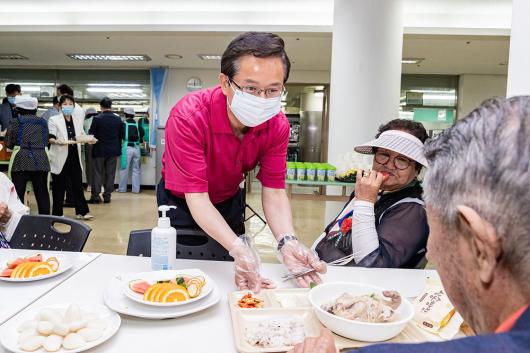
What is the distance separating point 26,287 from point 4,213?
74cm

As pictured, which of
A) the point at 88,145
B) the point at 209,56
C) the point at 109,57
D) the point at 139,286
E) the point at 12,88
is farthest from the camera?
the point at 88,145

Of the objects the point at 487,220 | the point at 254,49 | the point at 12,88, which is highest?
the point at 12,88

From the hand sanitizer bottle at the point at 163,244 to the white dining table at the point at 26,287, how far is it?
29cm

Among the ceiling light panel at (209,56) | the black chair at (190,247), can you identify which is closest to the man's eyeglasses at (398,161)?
the black chair at (190,247)

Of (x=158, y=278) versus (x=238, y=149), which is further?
(x=238, y=149)

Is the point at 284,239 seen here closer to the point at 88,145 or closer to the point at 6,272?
the point at 6,272

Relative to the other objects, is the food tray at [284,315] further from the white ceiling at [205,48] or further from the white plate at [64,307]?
the white ceiling at [205,48]

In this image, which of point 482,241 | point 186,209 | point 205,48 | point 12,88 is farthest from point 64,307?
point 205,48

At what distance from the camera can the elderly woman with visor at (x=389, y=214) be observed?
146 cm

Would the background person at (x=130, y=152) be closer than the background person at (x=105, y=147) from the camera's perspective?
No

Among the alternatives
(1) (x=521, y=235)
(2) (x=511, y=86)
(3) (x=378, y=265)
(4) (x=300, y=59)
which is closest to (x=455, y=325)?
(3) (x=378, y=265)

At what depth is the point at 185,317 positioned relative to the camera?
1.00 m

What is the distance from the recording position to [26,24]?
546cm

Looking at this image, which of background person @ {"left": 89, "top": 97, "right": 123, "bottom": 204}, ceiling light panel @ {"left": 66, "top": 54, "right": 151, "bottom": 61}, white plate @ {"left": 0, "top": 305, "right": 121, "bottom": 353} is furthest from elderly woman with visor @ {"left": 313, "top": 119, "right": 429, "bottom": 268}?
ceiling light panel @ {"left": 66, "top": 54, "right": 151, "bottom": 61}
